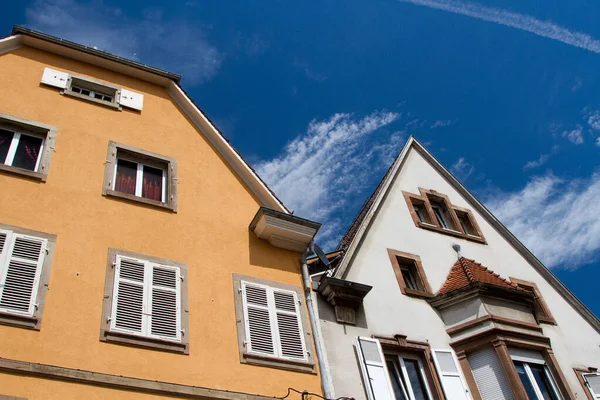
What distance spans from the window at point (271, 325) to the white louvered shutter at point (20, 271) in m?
3.59

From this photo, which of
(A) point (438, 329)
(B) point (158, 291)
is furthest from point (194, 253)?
(A) point (438, 329)

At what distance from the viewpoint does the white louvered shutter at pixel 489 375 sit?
13.9m

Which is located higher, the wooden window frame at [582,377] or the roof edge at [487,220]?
the roof edge at [487,220]

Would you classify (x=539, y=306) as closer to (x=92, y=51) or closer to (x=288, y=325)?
(x=288, y=325)

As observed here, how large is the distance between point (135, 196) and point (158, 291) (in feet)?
7.75

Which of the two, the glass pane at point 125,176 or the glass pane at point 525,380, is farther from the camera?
the glass pane at point 525,380

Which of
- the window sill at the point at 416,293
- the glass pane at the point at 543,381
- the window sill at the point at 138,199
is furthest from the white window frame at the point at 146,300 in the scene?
the glass pane at the point at 543,381

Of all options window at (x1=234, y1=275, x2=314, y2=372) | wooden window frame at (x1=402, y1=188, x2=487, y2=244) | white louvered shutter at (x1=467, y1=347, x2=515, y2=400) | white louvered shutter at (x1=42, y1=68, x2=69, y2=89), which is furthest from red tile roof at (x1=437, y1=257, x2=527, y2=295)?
white louvered shutter at (x1=42, y1=68, x2=69, y2=89)

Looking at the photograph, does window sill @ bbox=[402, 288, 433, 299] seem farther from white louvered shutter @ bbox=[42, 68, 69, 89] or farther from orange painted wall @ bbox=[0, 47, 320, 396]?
white louvered shutter @ bbox=[42, 68, 69, 89]

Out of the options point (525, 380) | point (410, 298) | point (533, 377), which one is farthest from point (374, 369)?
point (533, 377)

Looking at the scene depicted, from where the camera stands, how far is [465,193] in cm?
2045

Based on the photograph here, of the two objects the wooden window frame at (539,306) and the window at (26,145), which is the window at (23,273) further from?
the wooden window frame at (539,306)

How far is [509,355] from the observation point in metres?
14.4

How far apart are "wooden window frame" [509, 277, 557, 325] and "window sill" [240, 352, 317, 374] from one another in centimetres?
724
